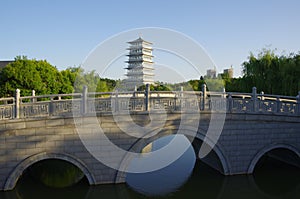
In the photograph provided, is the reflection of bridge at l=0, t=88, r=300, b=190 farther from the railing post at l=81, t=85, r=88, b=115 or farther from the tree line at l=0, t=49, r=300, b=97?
the tree line at l=0, t=49, r=300, b=97

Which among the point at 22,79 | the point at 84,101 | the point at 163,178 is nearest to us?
the point at 84,101

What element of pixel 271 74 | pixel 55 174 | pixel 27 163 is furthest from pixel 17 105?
pixel 271 74

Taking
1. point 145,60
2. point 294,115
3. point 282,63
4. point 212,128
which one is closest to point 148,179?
point 212,128

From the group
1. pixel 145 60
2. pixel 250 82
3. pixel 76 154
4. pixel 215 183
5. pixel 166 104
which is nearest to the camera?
pixel 76 154

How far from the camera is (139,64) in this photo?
30781 millimetres

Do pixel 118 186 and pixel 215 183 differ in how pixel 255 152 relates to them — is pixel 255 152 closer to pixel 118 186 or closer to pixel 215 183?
pixel 215 183

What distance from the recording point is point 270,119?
29.7ft

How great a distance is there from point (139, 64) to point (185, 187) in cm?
2329

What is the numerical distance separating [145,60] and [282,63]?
17.2 m

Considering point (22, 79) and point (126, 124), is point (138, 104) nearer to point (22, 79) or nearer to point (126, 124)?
point (126, 124)

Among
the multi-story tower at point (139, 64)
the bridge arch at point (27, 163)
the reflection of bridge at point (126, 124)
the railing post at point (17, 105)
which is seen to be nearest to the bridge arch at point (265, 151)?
the reflection of bridge at point (126, 124)

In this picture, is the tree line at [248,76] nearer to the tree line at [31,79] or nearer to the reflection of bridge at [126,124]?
the tree line at [31,79]

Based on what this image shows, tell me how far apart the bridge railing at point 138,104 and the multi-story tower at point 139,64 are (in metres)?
19.3

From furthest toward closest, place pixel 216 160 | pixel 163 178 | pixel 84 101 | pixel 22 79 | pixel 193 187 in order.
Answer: pixel 22 79
pixel 216 160
pixel 163 178
pixel 193 187
pixel 84 101
